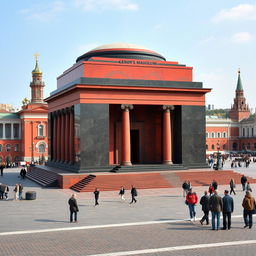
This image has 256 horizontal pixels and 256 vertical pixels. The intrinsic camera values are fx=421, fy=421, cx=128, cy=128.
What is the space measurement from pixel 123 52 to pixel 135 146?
9634 mm

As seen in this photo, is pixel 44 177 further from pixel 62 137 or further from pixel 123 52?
pixel 123 52

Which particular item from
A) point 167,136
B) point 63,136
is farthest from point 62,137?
point 167,136

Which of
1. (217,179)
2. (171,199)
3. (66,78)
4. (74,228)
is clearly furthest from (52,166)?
(74,228)

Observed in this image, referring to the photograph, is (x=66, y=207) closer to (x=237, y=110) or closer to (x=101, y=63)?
(x=101, y=63)

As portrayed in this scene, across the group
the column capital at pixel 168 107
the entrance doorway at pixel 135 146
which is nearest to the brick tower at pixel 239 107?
the entrance doorway at pixel 135 146

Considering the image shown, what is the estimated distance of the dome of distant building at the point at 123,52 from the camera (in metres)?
41.2

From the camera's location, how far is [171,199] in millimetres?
27328

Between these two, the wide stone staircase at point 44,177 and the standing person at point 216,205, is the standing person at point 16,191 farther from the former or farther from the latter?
the standing person at point 216,205

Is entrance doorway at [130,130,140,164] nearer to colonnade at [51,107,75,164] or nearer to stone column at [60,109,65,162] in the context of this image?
colonnade at [51,107,75,164]

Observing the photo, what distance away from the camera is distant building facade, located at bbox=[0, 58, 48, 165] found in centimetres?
9200

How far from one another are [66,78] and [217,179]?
19202 mm

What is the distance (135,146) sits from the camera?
43406 millimetres

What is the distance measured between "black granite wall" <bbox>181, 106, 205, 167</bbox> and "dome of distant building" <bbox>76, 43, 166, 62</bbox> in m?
6.53

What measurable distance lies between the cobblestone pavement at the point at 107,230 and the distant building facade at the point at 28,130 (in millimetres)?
64581
